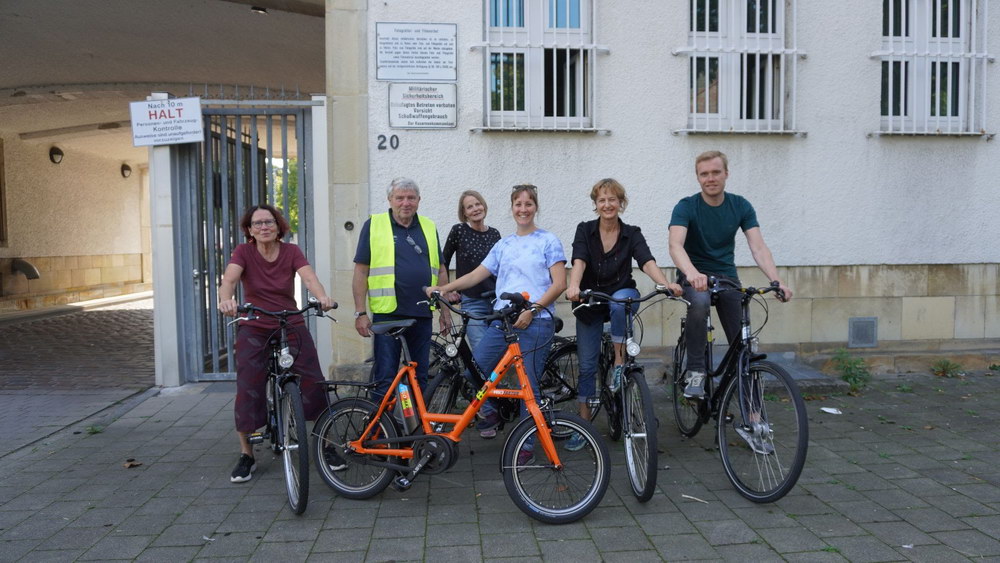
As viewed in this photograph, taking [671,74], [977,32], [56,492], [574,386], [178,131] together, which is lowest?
[56,492]

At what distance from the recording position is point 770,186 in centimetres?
710

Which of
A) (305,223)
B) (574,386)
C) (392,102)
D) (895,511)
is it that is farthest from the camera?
(305,223)

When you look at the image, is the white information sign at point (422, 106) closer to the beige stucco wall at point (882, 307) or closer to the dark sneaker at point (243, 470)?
the beige stucco wall at point (882, 307)

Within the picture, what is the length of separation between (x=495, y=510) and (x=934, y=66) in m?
6.29

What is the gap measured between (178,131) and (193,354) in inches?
83.4

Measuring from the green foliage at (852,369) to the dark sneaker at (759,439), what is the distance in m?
3.01

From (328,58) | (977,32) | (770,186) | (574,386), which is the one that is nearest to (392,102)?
(328,58)

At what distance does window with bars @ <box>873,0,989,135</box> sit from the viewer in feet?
23.9

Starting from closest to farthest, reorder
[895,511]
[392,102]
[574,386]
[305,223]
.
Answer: [895,511], [574,386], [392,102], [305,223]

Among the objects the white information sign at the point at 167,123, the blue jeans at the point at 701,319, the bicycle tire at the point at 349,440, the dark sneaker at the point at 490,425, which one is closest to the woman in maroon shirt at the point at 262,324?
the bicycle tire at the point at 349,440

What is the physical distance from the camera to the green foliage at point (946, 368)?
718 centimetres

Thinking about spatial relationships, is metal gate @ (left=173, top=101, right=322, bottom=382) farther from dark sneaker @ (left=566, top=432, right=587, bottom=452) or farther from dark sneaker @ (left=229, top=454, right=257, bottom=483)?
dark sneaker @ (left=566, top=432, right=587, bottom=452)

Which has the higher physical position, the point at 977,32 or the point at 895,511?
the point at 977,32

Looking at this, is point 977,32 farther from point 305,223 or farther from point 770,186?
point 305,223
